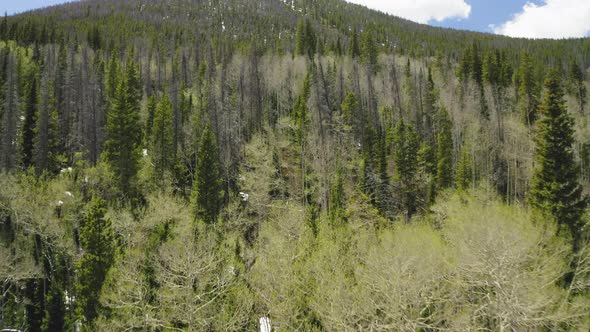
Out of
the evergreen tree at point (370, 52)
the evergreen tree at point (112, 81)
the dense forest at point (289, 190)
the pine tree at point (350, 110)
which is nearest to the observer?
the dense forest at point (289, 190)

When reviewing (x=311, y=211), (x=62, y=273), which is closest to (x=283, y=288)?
(x=311, y=211)

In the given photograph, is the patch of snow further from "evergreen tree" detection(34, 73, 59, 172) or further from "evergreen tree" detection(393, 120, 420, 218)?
"evergreen tree" detection(34, 73, 59, 172)

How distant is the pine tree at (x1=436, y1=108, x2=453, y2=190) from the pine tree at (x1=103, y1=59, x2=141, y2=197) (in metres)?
34.7

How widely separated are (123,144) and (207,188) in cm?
1067

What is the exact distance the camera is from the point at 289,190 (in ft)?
144

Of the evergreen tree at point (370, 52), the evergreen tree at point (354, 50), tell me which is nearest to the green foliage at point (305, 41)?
the evergreen tree at point (354, 50)

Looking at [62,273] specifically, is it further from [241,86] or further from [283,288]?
[241,86]

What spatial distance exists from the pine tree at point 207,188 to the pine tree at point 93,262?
10507mm

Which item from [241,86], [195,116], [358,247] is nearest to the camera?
[358,247]

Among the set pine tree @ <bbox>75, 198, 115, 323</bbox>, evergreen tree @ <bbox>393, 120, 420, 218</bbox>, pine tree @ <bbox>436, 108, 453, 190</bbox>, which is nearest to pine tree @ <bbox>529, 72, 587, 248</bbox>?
pine tree @ <bbox>436, 108, 453, 190</bbox>

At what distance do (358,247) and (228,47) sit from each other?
77656mm

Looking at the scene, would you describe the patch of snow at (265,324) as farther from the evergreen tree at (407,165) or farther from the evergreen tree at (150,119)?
the evergreen tree at (150,119)

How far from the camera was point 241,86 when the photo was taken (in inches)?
2662

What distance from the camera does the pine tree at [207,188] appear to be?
37.1 m
